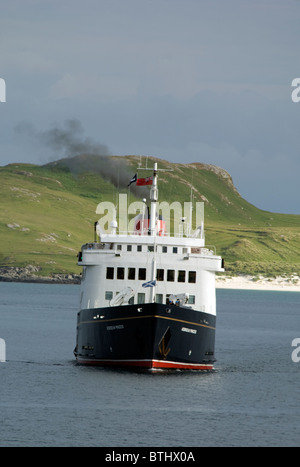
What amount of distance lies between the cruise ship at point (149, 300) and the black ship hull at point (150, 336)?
63mm

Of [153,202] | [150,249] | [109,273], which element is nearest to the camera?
[150,249]

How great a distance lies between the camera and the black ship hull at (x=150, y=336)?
60.0 meters

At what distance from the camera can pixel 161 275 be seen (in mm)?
63500

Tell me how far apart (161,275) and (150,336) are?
203 inches

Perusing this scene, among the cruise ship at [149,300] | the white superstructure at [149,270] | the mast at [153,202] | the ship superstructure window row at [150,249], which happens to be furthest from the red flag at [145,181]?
the ship superstructure window row at [150,249]

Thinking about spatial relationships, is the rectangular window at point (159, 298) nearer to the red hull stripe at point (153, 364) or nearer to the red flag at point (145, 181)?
the red hull stripe at point (153, 364)

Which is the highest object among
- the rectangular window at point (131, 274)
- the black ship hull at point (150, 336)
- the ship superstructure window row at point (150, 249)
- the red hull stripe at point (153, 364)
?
the ship superstructure window row at point (150, 249)

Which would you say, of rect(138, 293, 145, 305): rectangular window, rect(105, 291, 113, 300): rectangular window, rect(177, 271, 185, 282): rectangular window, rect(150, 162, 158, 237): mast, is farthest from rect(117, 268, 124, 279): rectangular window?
rect(177, 271, 185, 282): rectangular window

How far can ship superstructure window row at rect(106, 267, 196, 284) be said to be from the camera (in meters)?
63.3

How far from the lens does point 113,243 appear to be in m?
64.8

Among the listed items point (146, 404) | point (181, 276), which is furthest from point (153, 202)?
point (146, 404)

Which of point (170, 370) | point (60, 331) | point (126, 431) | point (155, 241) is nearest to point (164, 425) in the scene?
point (126, 431)

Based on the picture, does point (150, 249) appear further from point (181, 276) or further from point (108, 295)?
point (108, 295)

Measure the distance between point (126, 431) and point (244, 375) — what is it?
24.0 m
